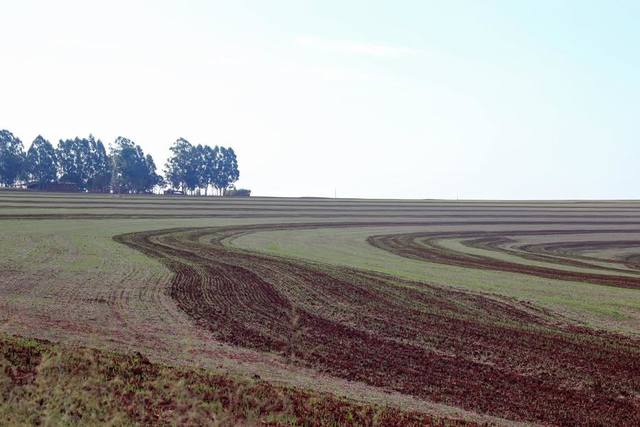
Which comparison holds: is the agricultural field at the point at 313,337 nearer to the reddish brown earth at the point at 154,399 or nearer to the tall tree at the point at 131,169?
the reddish brown earth at the point at 154,399

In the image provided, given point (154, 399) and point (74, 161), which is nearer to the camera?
point (154, 399)

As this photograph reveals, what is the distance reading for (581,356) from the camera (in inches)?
624

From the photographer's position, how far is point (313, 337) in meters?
17.0

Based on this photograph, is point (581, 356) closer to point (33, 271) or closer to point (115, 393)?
point (115, 393)

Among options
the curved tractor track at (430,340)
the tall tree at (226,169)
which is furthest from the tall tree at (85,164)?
the curved tractor track at (430,340)

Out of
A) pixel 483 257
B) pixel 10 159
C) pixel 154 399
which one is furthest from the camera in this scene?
pixel 10 159

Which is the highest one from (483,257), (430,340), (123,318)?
(123,318)

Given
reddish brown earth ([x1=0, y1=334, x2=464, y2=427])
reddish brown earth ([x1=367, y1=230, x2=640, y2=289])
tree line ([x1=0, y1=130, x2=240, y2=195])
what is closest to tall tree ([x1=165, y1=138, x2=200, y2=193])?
tree line ([x1=0, y1=130, x2=240, y2=195])

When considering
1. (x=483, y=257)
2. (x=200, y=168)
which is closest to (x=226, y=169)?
(x=200, y=168)

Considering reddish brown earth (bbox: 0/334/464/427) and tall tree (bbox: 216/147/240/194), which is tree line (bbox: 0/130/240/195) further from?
reddish brown earth (bbox: 0/334/464/427)

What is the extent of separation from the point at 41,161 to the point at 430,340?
150 metres

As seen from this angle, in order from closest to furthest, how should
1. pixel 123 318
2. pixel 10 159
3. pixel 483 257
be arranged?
1. pixel 123 318
2. pixel 483 257
3. pixel 10 159

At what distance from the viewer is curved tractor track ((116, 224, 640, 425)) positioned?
42.6 feet

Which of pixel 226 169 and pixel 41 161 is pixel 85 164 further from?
pixel 226 169
